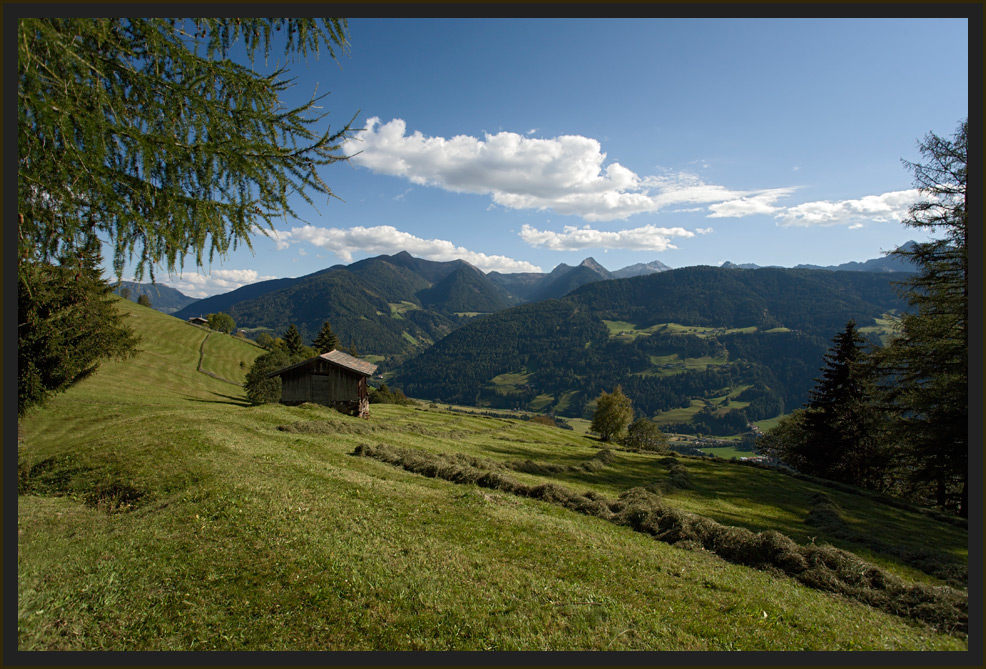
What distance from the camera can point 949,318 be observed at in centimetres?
2144

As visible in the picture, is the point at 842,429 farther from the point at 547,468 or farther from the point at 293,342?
the point at 293,342

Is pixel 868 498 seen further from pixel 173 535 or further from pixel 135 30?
pixel 135 30

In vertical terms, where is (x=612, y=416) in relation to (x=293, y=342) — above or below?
below

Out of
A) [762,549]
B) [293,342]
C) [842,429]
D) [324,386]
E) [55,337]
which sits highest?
[55,337]

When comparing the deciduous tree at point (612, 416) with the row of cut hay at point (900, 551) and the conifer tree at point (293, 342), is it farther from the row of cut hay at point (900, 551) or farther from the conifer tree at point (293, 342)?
the conifer tree at point (293, 342)

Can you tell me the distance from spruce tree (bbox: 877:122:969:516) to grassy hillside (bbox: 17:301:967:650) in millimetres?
5789

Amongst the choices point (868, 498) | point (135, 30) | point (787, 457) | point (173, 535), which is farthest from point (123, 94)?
point (787, 457)

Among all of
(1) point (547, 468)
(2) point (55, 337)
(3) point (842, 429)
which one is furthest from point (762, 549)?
(2) point (55, 337)

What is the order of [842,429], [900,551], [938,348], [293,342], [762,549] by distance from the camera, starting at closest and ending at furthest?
[762,549] < [900,551] < [938,348] < [842,429] < [293,342]

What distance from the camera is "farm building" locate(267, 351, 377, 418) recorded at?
4019 centimetres

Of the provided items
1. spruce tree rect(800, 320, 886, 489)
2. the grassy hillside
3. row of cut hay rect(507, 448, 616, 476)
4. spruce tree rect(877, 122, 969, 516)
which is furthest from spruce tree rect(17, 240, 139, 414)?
spruce tree rect(800, 320, 886, 489)

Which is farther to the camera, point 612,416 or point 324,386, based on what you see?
point 612,416

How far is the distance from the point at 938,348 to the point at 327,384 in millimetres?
43233

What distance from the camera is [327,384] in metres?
40.3
